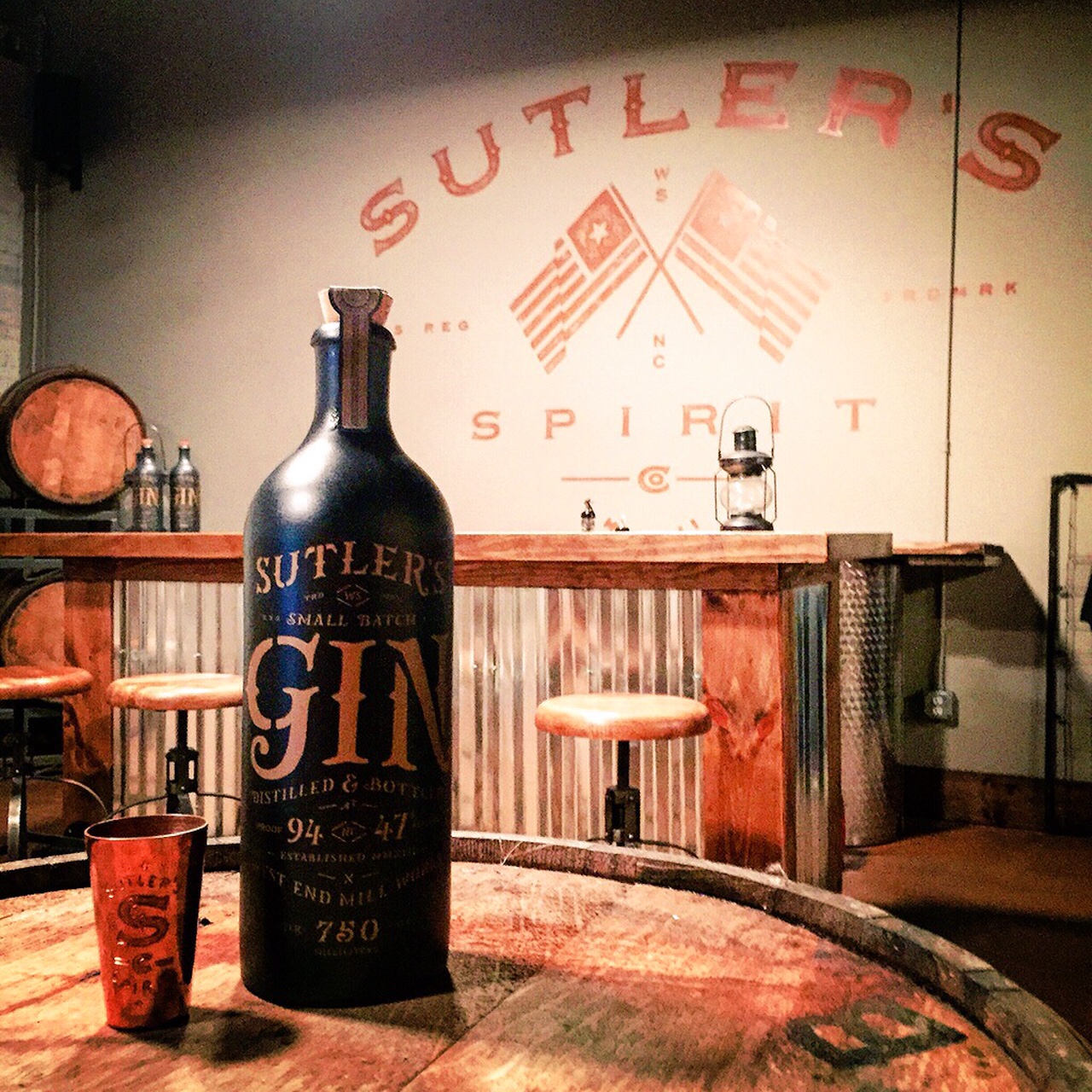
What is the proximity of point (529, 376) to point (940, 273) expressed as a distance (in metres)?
1.97

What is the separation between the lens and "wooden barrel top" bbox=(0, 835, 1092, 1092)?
2.10 feet

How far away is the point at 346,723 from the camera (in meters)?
0.73

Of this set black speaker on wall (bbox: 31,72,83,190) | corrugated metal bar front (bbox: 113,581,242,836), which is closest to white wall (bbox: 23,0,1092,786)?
black speaker on wall (bbox: 31,72,83,190)

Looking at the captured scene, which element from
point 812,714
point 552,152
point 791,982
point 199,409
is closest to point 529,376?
point 552,152

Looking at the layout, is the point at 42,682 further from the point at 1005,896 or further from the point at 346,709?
the point at 1005,896

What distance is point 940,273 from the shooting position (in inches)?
174

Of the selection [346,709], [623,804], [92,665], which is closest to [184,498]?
[92,665]

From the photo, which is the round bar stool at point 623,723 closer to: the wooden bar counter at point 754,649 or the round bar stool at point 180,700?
the wooden bar counter at point 754,649

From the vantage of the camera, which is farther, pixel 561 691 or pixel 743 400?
pixel 743 400

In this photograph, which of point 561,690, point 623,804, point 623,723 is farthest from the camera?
point 561,690

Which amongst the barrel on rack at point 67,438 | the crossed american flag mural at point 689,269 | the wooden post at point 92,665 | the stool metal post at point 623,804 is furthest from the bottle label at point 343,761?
the barrel on rack at point 67,438

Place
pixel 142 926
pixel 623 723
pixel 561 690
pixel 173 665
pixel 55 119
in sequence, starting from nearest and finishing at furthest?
1. pixel 142 926
2. pixel 623 723
3. pixel 561 690
4. pixel 173 665
5. pixel 55 119

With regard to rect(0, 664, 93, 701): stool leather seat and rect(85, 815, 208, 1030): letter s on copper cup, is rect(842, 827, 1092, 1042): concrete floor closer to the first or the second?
rect(85, 815, 208, 1030): letter s on copper cup

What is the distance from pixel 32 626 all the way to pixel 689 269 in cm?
361
